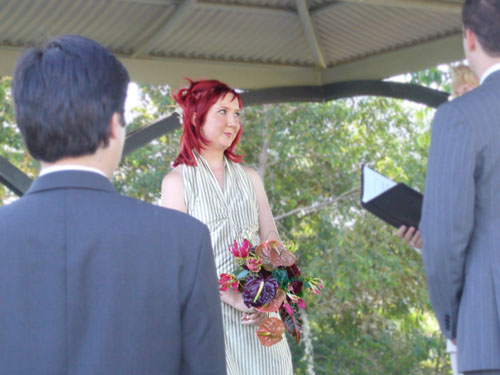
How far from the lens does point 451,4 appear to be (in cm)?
513

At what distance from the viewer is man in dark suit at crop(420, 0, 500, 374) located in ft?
6.75

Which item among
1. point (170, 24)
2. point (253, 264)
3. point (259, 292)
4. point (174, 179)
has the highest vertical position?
point (170, 24)

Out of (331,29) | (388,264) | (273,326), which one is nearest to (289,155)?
(388,264)

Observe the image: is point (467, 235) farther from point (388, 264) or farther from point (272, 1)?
point (388, 264)

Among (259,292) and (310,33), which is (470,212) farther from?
(310,33)

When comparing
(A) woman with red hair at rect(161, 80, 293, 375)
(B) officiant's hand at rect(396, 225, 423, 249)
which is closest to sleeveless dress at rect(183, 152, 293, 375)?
(A) woman with red hair at rect(161, 80, 293, 375)

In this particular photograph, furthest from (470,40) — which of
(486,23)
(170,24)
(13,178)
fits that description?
(13,178)

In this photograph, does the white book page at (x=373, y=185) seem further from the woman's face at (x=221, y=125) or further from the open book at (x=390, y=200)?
the woman's face at (x=221, y=125)

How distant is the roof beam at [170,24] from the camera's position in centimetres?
537

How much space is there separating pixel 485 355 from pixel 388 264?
9411 millimetres

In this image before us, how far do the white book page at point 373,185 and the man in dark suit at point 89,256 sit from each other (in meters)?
1.06

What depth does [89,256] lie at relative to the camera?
1528mm

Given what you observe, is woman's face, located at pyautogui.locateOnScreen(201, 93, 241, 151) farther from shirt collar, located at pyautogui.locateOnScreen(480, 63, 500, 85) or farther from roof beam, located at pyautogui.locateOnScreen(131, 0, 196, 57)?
roof beam, located at pyautogui.locateOnScreen(131, 0, 196, 57)

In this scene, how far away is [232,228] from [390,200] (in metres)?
1.06
